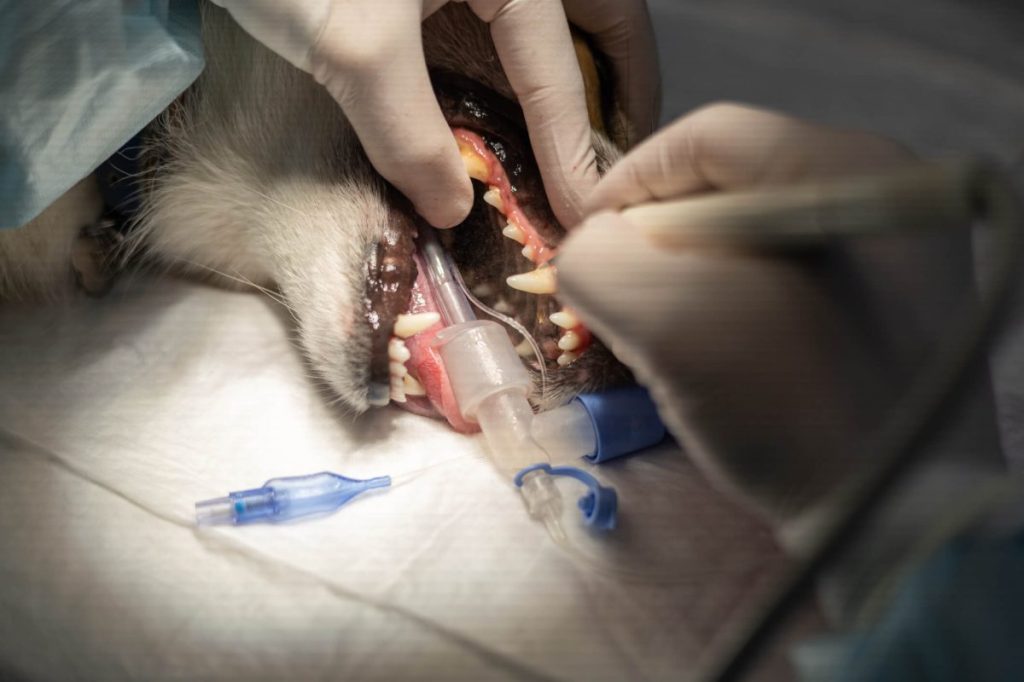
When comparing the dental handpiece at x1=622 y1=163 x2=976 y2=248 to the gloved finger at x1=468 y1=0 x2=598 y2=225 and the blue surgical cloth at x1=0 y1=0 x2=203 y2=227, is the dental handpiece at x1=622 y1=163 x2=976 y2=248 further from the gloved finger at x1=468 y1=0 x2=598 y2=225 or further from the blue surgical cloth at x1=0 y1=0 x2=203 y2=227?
the blue surgical cloth at x1=0 y1=0 x2=203 y2=227

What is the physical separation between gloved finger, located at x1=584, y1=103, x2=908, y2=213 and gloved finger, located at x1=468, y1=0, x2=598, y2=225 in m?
0.20

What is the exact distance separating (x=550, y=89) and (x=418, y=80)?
0.50 ft

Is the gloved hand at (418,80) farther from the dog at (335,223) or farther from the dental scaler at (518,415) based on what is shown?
the dental scaler at (518,415)

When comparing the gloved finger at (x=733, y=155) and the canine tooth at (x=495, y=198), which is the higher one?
the gloved finger at (x=733, y=155)

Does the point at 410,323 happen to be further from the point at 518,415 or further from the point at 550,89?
the point at 550,89

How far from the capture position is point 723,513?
659 mm

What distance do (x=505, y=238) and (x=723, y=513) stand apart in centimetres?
41

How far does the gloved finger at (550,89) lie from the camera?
2.73ft

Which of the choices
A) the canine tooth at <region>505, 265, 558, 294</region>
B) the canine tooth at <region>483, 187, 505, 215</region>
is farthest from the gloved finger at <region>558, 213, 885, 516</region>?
the canine tooth at <region>483, 187, 505, 215</region>

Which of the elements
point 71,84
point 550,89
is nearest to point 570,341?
point 550,89

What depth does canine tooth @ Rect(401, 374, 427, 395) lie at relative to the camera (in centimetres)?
88

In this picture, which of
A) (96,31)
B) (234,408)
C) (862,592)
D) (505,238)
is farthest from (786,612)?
(96,31)

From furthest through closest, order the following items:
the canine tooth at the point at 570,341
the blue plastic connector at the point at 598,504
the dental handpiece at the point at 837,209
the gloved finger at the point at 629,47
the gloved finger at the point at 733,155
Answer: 1. the gloved finger at the point at 629,47
2. the canine tooth at the point at 570,341
3. the blue plastic connector at the point at 598,504
4. the gloved finger at the point at 733,155
5. the dental handpiece at the point at 837,209

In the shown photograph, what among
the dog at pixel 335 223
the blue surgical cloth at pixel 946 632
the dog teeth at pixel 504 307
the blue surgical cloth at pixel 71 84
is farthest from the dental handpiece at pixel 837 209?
the blue surgical cloth at pixel 71 84
